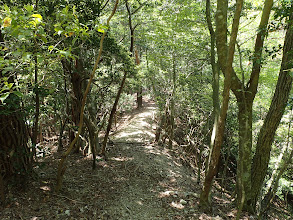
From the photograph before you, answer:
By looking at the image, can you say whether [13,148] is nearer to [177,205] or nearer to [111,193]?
[111,193]

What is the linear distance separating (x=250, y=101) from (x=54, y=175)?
4.90 m

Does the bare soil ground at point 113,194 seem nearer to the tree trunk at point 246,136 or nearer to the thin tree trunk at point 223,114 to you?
the thin tree trunk at point 223,114

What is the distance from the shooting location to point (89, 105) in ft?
20.7

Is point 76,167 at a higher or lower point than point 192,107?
lower

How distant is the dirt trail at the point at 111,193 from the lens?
368cm

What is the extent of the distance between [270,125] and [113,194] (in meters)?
3.96

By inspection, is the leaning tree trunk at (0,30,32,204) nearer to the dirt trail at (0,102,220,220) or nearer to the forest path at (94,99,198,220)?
the dirt trail at (0,102,220,220)

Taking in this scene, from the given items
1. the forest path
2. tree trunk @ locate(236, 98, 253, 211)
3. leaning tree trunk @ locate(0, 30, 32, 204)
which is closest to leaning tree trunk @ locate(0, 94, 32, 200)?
leaning tree trunk @ locate(0, 30, 32, 204)

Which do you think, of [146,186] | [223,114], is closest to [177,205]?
[146,186]

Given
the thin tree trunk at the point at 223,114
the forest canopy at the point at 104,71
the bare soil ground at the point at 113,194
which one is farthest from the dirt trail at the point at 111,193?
the thin tree trunk at the point at 223,114

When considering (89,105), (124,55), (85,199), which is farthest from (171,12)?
(85,199)

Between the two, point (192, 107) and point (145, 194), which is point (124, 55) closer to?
point (145, 194)

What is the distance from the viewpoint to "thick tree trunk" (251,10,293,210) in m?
4.24

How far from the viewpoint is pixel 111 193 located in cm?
485
